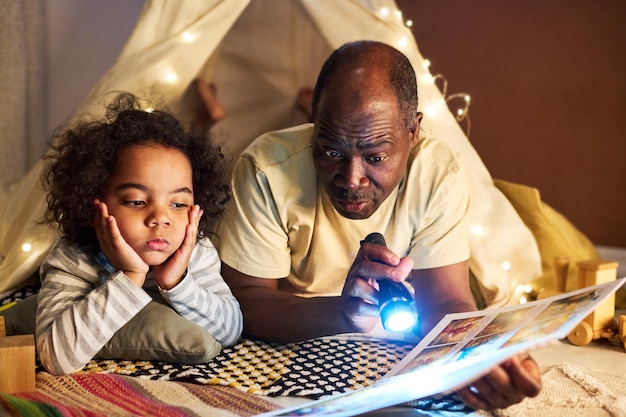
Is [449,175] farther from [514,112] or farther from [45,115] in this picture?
[45,115]

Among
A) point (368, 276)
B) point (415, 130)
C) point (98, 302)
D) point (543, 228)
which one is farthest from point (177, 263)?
point (543, 228)

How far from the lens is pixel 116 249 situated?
1374mm

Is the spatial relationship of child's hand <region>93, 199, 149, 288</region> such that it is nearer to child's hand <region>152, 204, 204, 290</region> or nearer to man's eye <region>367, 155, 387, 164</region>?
child's hand <region>152, 204, 204, 290</region>

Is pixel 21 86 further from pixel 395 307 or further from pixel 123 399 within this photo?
pixel 395 307

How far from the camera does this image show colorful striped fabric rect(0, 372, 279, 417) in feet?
4.05

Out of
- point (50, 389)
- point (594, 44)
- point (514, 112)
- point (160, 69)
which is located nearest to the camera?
point (50, 389)

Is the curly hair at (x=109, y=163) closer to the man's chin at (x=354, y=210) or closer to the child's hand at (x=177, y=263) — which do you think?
the child's hand at (x=177, y=263)

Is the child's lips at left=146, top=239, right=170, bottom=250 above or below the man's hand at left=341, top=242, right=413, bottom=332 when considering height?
above

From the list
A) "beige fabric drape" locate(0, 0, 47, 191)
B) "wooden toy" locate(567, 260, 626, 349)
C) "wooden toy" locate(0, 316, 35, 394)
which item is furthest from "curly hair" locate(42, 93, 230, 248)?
"beige fabric drape" locate(0, 0, 47, 191)

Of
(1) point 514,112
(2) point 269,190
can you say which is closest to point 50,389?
(2) point 269,190

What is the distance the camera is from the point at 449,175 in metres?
1.68

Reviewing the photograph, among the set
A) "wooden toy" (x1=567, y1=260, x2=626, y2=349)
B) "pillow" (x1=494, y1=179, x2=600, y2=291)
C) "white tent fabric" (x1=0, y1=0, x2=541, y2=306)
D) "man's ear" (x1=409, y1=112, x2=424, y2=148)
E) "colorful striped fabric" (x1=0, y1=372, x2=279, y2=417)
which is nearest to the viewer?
"colorful striped fabric" (x1=0, y1=372, x2=279, y2=417)

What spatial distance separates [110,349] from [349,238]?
52 centimetres

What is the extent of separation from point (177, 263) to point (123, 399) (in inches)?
10.0
